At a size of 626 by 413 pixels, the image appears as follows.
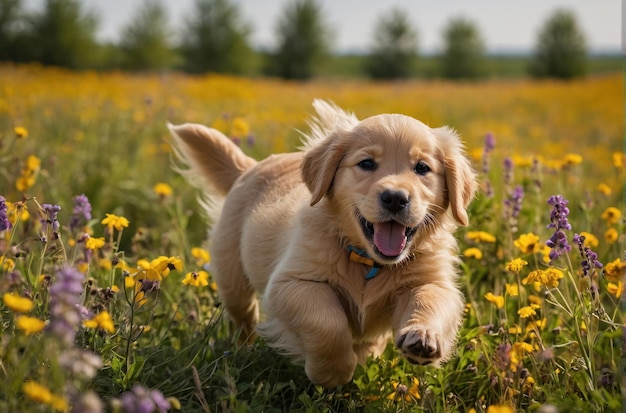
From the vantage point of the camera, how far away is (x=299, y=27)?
4297 cm

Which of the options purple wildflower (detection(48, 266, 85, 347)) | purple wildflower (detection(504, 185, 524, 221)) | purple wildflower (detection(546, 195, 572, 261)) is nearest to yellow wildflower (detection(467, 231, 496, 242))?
purple wildflower (detection(504, 185, 524, 221))

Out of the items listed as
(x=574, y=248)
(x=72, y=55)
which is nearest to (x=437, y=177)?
(x=574, y=248)

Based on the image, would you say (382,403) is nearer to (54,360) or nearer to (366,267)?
(366,267)

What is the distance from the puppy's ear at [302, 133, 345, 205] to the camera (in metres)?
2.81

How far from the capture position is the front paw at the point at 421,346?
2.23 m

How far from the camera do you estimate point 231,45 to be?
40.8 meters

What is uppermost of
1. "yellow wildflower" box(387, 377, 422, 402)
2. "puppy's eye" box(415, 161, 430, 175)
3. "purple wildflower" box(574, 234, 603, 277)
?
"puppy's eye" box(415, 161, 430, 175)

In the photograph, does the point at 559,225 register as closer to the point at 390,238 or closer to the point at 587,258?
the point at 587,258

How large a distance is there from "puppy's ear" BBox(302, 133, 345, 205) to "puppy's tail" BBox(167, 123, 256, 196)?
97 centimetres

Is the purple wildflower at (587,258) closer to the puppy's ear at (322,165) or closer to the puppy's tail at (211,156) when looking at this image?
the puppy's ear at (322,165)

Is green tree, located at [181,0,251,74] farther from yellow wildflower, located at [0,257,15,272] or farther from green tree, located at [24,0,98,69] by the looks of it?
yellow wildflower, located at [0,257,15,272]

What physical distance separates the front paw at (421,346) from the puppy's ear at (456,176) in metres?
0.71

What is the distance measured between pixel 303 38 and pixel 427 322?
4216 cm

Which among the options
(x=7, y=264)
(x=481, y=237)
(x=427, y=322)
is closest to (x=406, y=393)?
(x=427, y=322)
